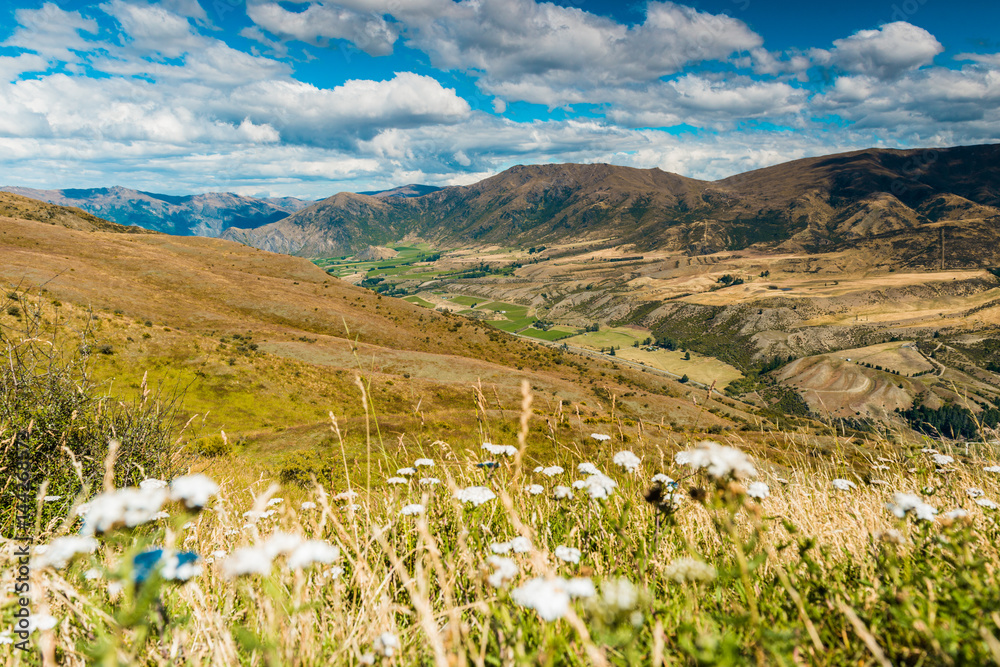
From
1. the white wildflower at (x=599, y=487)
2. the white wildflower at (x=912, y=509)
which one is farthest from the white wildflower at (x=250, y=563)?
the white wildflower at (x=912, y=509)

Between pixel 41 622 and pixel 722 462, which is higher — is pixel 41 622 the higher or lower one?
the lower one

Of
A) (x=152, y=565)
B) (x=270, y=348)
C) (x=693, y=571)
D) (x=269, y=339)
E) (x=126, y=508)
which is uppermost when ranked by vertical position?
(x=126, y=508)

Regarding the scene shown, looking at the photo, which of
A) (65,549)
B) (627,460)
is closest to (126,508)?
(65,549)

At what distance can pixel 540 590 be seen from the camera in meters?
1.84

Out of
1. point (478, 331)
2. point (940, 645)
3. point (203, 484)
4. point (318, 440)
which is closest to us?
point (203, 484)

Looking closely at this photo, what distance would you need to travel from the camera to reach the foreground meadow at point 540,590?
1.73 meters

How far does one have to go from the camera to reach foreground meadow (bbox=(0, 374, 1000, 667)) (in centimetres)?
173

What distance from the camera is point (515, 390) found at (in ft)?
218

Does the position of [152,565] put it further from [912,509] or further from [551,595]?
[912,509]

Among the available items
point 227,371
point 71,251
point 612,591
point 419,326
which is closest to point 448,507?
point 612,591

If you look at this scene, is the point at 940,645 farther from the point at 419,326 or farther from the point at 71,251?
the point at 71,251

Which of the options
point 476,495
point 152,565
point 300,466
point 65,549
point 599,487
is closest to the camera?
point 152,565

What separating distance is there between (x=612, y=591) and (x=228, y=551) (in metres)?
4.17

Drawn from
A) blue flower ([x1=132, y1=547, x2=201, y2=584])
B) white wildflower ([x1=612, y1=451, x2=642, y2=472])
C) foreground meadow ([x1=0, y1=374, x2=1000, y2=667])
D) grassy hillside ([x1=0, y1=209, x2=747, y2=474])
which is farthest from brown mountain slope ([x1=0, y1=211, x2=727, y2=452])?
blue flower ([x1=132, y1=547, x2=201, y2=584])
